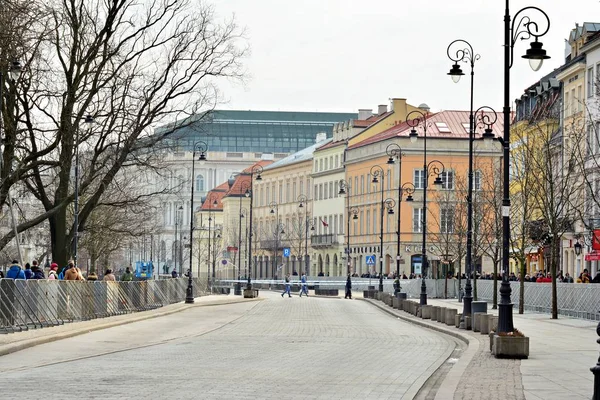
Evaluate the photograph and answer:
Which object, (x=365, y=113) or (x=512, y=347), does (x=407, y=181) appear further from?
(x=512, y=347)

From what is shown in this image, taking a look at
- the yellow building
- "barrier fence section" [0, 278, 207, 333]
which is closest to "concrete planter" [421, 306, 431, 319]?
"barrier fence section" [0, 278, 207, 333]

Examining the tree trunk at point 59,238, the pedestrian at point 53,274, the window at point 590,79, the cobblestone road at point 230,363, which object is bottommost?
the cobblestone road at point 230,363

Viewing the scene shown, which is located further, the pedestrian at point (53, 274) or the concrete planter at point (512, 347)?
the pedestrian at point (53, 274)

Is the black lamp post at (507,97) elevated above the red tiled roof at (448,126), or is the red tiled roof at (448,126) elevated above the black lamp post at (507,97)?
the red tiled roof at (448,126)

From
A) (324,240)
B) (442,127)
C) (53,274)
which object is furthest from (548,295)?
(324,240)

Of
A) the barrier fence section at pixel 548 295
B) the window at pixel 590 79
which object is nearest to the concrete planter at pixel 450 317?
the barrier fence section at pixel 548 295

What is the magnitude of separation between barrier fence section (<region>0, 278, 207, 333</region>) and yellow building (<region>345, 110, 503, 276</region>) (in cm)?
6658

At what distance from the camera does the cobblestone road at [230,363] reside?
61.7ft

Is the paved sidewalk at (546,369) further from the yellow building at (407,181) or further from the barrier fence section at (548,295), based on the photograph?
the yellow building at (407,181)

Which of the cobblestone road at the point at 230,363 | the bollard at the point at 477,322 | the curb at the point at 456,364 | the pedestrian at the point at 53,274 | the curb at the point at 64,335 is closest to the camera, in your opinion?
the curb at the point at 456,364

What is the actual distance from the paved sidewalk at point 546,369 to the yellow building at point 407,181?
274 feet

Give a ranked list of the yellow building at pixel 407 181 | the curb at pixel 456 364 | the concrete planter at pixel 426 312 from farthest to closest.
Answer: the yellow building at pixel 407 181 → the concrete planter at pixel 426 312 → the curb at pixel 456 364

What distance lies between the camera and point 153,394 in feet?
59.1

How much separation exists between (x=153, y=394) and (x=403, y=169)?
11190cm
